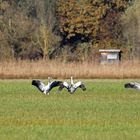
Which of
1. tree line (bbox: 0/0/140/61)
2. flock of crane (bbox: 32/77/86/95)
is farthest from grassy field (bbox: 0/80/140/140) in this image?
tree line (bbox: 0/0/140/61)

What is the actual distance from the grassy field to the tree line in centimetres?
3167

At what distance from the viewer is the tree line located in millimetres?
60781

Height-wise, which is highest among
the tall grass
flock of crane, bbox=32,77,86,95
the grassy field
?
the grassy field

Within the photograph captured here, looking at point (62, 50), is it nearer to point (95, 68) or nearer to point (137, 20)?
point (137, 20)

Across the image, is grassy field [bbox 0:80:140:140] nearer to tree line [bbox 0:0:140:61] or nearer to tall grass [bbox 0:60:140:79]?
tall grass [bbox 0:60:140:79]

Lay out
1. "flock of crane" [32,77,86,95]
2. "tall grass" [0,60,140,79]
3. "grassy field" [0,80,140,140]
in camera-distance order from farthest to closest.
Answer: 1. "tall grass" [0,60,140,79]
2. "flock of crane" [32,77,86,95]
3. "grassy field" [0,80,140,140]

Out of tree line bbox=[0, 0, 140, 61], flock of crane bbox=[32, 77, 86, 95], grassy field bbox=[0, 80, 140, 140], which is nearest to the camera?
grassy field bbox=[0, 80, 140, 140]

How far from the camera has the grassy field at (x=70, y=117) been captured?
1424 centimetres

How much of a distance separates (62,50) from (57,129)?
49099 millimetres

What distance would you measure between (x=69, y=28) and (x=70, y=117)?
47.1 meters

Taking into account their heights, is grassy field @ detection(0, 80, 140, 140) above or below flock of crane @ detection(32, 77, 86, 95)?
above

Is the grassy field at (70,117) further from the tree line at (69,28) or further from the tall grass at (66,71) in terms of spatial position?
the tree line at (69,28)

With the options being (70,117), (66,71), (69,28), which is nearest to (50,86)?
(70,117)

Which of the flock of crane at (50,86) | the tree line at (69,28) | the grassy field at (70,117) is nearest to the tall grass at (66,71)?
the flock of crane at (50,86)
